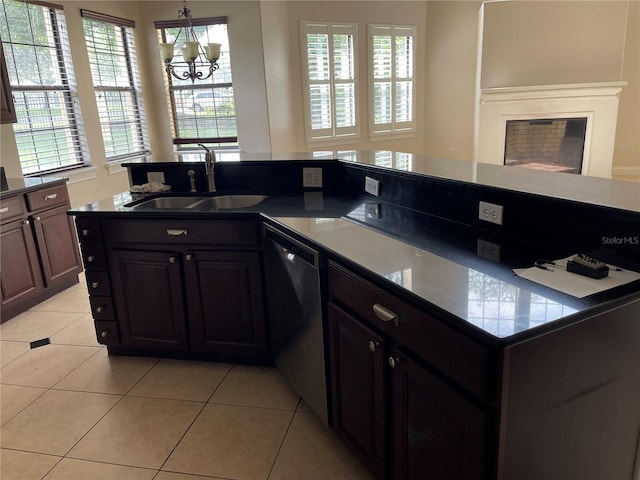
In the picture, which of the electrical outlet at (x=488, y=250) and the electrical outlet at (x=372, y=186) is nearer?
the electrical outlet at (x=488, y=250)

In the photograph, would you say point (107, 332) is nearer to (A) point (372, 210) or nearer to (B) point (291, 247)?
(B) point (291, 247)

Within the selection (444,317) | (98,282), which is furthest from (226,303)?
(444,317)

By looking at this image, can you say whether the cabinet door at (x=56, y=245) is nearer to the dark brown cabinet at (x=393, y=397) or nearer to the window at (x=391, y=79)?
the dark brown cabinet at (x=393, y=397)

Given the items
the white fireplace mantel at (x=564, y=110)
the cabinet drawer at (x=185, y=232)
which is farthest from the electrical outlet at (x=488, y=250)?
the white fireplace mantel at (x=564, y=110)

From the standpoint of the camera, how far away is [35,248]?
11.2ft

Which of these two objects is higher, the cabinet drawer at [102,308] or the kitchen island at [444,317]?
the kitchen island at [444,317]

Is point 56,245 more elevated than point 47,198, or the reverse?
point 47,198

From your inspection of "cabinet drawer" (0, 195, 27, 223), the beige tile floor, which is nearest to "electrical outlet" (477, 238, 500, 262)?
the beige tile floor

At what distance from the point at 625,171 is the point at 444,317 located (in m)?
8.32

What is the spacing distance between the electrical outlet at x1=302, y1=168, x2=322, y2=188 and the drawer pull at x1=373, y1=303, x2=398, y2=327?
1.41 metres

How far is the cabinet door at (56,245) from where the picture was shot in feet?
11.4

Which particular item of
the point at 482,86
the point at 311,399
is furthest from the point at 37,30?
the point at 482,86

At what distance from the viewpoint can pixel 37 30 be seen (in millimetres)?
4316

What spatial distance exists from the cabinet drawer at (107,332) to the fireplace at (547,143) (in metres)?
6.65
